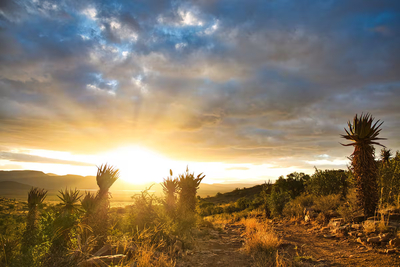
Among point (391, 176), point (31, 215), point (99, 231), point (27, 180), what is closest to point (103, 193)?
point (99, 231)

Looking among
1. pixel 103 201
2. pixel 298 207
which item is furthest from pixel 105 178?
pixel 298 207

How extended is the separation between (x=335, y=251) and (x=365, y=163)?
15.0 feet

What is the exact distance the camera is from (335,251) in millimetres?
8305

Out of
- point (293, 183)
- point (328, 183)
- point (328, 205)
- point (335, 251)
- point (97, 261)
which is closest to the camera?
point (97, 261)

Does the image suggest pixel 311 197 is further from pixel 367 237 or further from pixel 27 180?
pixel 27 180

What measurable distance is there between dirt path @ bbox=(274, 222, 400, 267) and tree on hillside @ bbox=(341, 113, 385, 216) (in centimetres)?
220

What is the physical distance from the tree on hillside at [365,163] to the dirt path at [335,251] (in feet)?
7.20

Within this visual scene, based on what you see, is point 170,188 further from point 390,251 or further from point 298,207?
point 390,251

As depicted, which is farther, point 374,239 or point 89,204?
point 89,204

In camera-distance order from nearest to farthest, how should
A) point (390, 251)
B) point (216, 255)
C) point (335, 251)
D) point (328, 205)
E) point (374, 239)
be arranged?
point (390, 251) → point (374, 239) → point (335, 251) → point (216, 255) → point (328, 205)

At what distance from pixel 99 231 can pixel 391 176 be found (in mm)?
A: 15736

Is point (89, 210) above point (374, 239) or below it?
above

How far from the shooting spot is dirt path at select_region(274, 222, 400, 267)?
675 cm

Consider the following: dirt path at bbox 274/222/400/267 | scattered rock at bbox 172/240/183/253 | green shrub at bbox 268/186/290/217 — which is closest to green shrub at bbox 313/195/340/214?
dirt path at bbox 274/222/400/267
